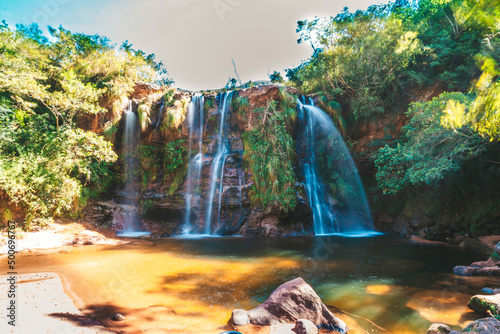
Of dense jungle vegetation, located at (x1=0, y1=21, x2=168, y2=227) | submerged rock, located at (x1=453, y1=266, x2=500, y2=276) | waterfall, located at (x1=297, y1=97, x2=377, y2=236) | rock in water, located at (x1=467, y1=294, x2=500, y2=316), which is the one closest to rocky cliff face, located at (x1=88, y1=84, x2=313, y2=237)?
waterfall, located at (x1=297, y1=97, x2=377, y2=236)

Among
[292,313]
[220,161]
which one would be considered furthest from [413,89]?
[292,313]

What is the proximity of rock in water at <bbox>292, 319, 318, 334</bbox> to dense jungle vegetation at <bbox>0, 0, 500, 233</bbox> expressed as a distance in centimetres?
735

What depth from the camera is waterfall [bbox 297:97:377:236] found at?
1320 cm

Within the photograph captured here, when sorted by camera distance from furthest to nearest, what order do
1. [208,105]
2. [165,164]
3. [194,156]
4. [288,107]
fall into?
[208,105] < [194,156] < [165,164] < [288,107]

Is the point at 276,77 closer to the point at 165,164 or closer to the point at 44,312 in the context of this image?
the point at 165,164

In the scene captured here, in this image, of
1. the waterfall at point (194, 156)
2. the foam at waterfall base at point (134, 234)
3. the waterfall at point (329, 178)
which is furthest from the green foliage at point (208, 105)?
the foam at waterfall base at point (134, 234)

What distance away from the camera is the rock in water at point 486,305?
3693mm

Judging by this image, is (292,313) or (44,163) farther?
(44,163)

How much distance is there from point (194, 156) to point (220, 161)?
68.8 inches

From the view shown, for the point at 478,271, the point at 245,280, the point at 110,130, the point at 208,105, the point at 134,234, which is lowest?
the point at 134,234

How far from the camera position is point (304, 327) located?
129 inches

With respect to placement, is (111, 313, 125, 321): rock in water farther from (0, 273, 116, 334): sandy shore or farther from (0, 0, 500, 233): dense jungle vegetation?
(0, 0, 500, 233): dense jungle vegetation

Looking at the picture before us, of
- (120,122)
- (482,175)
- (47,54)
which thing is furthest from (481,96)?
(47,54)

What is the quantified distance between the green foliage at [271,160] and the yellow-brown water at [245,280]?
3.47 meters
